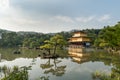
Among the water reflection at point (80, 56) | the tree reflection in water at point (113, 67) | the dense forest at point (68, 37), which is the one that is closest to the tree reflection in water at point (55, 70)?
the tree reflection in water at point (113, 67)

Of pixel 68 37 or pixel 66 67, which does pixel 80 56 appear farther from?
pixel 68 37

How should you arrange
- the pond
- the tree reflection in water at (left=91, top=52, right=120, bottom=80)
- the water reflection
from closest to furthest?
the tree reflection in water at (left=91, top=52, right=120, bottom=80) → the pond → the water reflection

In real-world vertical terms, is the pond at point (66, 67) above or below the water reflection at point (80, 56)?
above

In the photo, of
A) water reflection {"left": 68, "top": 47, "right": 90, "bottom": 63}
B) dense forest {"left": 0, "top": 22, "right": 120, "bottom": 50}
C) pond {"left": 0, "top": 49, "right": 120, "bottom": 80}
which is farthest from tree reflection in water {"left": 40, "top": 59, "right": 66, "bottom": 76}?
dense forest {"left": 0, "top": 22, "right": 120, "bottom": 50}

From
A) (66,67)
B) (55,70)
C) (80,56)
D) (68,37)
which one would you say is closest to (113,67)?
(66,67)

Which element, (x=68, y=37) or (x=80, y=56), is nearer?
(x=80, y=56)

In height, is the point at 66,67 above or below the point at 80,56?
above

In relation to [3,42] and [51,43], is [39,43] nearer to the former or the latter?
[3,42]

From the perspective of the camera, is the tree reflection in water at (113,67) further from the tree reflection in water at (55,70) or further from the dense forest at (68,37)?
the dense forest at (68,37)

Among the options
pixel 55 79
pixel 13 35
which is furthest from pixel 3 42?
pixel 55 79

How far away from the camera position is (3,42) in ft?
326

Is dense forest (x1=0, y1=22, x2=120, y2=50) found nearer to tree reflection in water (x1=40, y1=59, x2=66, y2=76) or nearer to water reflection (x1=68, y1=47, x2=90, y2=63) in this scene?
water reflection (x1=68, y1=47, x2=90, y2=63)

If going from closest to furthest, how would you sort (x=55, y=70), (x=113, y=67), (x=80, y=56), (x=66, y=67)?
1. (x=55, y=70)
2. (x=113, y=67)
3. (x=66, y=67)
4. (x=80, y=56)

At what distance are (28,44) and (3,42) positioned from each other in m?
18.6
